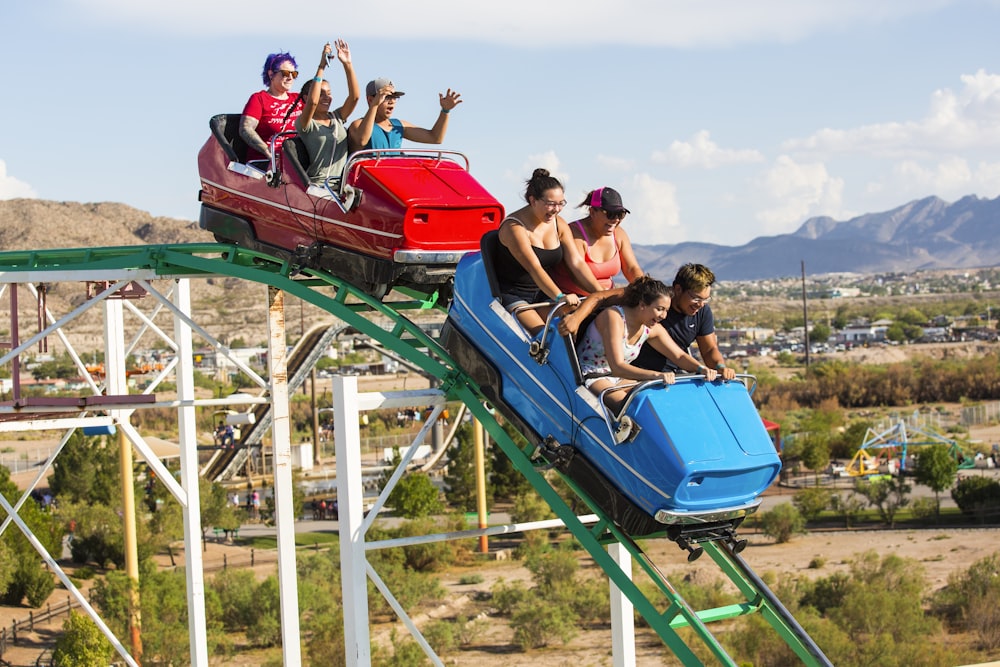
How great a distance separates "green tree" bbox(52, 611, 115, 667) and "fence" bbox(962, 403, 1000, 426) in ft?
127

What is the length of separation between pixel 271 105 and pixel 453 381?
3.10 metres

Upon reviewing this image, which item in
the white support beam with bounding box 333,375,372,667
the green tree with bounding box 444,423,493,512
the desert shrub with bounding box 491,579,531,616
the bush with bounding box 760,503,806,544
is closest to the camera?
the white support beam with bounding box 333,375,372,667

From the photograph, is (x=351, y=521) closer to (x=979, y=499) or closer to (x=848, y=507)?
(x=848, y=507)

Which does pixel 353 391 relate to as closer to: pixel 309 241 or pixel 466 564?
pixel 309 241

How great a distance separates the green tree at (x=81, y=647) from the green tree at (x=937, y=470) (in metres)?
22.0

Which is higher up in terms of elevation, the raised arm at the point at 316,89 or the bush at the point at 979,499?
the raised arm at the point at 316,89

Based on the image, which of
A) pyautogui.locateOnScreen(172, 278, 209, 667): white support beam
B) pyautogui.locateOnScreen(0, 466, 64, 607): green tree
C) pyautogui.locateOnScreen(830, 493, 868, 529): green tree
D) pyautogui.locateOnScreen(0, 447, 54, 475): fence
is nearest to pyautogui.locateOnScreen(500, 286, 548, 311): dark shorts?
pyautogui.locateOnScreen(172, 278, 209, 667): white support beam

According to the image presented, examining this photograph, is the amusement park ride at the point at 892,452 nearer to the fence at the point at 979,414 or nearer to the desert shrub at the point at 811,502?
the desert shrub at the point at 811,502

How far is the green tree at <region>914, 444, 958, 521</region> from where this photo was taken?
108 feet

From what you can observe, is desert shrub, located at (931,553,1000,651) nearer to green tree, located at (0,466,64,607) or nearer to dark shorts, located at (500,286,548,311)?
dark shorts, located at (500,286,548,311)

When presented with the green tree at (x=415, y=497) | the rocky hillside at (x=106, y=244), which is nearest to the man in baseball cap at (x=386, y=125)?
the green tree at (x=415, y=497)

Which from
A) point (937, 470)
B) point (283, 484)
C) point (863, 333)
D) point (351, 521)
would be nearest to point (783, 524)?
point (937, 470)

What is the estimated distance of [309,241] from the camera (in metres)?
9.03

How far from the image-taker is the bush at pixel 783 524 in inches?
1132
